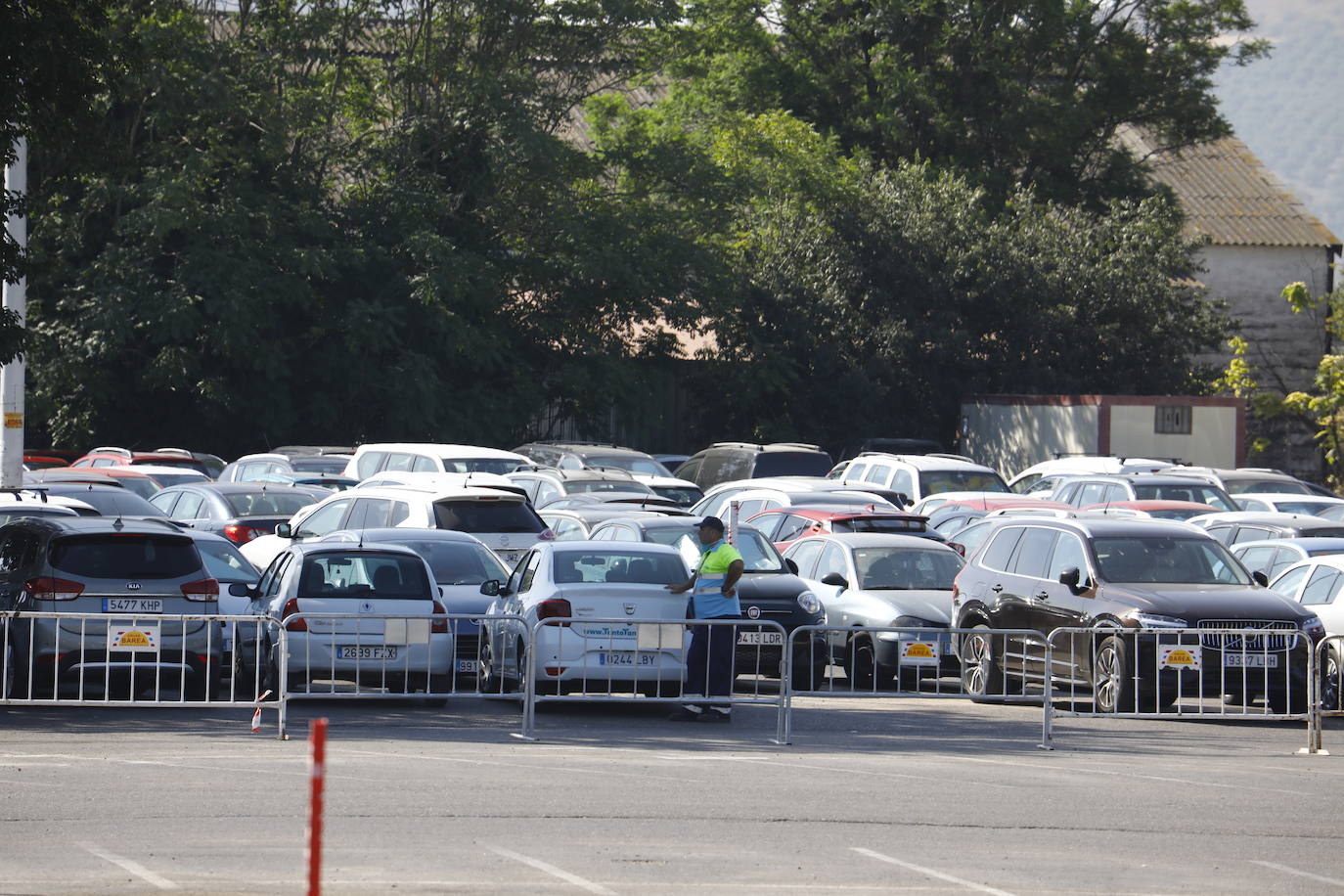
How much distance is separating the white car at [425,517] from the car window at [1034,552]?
5716 millimetres

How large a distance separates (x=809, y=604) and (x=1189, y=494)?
12.2 m

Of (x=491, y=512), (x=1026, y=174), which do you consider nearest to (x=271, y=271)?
(x=491, y=512)

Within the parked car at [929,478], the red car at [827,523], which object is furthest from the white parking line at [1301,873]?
the parked car at [929,478]

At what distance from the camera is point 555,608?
15.1 meters

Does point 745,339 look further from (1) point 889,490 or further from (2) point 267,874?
(2) point 267,874

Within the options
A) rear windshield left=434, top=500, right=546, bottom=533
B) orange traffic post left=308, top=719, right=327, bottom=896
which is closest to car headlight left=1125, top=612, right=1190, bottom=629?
rear windshield left=434, top=500, right=546, bottom=533

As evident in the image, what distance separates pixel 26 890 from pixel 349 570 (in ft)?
25.0

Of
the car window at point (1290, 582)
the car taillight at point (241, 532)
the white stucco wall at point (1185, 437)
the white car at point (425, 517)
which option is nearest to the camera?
the car window at point (1290, 582)

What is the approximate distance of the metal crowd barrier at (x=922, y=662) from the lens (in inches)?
589

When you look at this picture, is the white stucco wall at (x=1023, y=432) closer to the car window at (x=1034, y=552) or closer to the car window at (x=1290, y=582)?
the car window at (x=1290, y=582)

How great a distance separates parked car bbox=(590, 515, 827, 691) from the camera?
17.0 meters

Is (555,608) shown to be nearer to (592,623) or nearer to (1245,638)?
(592,623)

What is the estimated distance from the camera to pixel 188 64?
1501 inches

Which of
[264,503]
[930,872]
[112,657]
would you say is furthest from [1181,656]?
[264,503]
